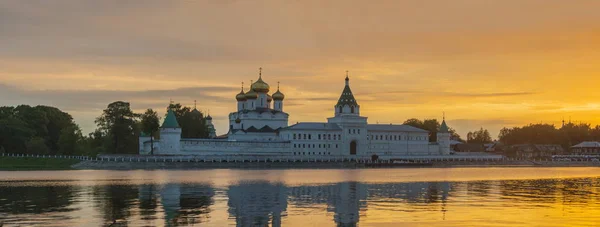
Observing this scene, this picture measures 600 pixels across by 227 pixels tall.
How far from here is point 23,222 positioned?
1131 inches

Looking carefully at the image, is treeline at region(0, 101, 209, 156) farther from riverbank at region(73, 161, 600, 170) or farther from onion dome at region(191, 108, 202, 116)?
riverbank at region(73, 161, 600, 170)

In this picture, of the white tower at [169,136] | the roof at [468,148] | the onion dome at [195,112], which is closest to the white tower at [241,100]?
the onion dome at [195,112]

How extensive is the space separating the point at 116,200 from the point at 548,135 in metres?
146

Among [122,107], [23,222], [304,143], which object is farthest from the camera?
[304,143]

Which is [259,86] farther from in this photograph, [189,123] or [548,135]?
[548,135]

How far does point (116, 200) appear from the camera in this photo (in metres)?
38.7

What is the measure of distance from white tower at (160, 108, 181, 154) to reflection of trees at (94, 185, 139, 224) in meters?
51.4

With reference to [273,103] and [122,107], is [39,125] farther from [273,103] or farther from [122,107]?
[273,103]

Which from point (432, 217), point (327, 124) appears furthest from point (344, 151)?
point (432, 217)

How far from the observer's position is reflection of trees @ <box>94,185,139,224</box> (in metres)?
31.0

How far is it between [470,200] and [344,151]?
259 feet

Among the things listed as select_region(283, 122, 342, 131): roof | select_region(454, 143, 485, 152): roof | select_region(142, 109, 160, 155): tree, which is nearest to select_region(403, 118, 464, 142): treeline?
select_region(454, 143, 485, 152): roof

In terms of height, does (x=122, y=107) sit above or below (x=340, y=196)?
above

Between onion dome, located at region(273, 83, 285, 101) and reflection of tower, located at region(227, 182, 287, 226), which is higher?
onion dome, located at region(273, 83, 285, 101)
